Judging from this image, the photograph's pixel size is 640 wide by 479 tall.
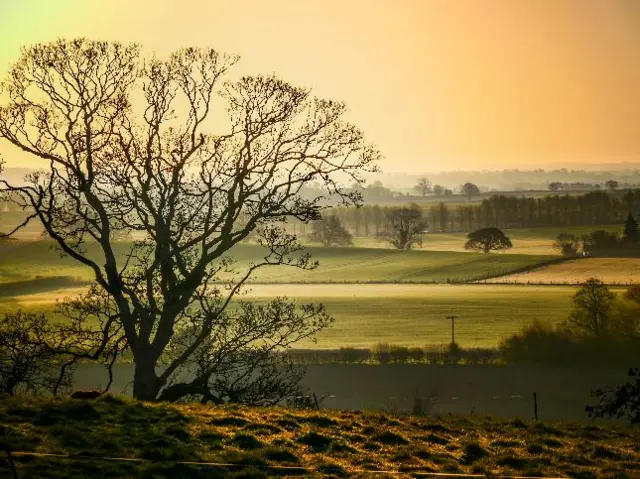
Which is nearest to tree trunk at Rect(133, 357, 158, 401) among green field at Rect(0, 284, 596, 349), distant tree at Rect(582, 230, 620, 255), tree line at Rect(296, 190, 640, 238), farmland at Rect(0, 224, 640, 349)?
farmland at Rect(0, 224, 640, 349)

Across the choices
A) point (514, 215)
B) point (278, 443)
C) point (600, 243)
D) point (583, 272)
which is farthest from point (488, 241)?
point (278, 443)

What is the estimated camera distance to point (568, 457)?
1578cm

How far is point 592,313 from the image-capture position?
54375mm

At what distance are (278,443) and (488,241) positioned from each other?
114 meters

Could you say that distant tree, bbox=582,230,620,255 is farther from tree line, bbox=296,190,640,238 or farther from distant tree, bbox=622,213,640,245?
tree line, bbox=296,190,640,238

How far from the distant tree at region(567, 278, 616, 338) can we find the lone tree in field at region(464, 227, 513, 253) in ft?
230

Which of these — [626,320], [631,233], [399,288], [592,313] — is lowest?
[399,288]

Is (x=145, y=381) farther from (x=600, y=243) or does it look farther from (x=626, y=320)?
(x=600, y=243)

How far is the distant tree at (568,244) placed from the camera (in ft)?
383

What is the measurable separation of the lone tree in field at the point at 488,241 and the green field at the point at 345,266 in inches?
511

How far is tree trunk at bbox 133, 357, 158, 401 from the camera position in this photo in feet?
67.7

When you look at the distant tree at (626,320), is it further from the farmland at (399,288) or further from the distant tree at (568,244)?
the distant tree at (568,244)

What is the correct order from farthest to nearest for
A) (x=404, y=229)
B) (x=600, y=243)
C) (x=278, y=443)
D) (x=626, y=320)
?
(x=404, y=229)
(x=600, y=243)
(x=626, y=320)
(x=278, y=443)

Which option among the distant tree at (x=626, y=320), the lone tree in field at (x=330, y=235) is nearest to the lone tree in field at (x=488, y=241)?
the lone tree in field at (x=330, y=235)
